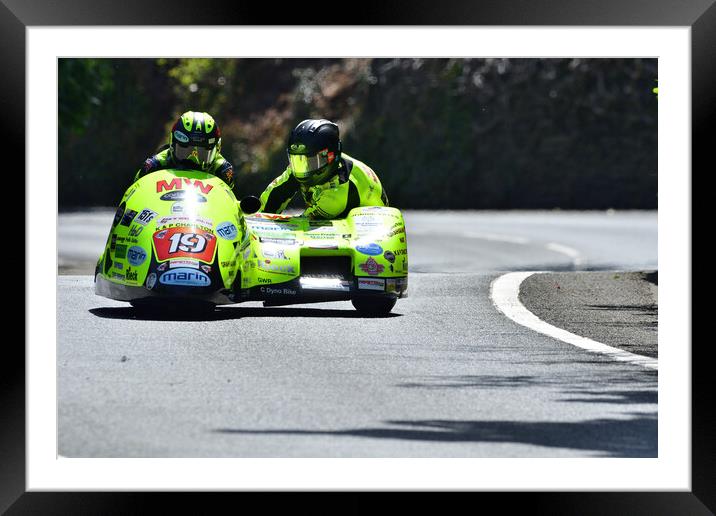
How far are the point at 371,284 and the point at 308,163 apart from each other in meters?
1.58

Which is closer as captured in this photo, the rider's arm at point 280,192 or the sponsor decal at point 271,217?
the sponsor decal at point 271,217

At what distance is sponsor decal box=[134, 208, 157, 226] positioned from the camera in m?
13.3

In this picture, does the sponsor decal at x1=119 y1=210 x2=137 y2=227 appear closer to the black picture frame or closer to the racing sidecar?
the racing sidecar

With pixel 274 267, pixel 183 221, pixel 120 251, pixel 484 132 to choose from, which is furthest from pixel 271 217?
pixel 484 132

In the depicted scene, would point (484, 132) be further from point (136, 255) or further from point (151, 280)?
point (151, 280)

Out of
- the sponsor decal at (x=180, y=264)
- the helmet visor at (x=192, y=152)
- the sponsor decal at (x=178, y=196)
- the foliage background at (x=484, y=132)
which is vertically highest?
the foliage background at (x=484, y=132)

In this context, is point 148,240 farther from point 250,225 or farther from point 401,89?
point 401,89

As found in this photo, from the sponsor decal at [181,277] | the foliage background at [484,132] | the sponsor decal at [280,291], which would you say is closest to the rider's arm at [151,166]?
the sponsor decal at [280,291]

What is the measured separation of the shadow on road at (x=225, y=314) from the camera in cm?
1350

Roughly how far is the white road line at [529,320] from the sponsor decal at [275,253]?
6.81ft

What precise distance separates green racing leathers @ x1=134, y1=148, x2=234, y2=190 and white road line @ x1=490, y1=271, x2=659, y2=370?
2.78 metres

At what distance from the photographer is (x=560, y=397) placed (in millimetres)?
9641

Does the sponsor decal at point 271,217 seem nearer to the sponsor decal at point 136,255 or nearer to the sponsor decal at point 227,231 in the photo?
the sponsor decal at point 227,231

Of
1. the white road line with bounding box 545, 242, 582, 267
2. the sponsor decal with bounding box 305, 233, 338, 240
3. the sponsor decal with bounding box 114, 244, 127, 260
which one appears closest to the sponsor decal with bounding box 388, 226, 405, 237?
the sponsor decal with bounding box 305, 233, 338, 240
